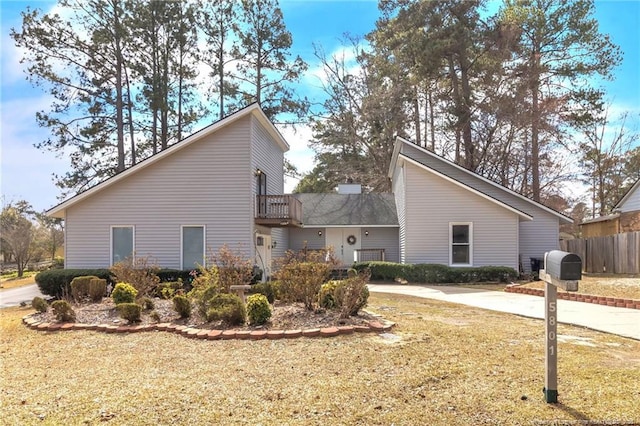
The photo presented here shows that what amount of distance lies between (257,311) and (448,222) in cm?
1261

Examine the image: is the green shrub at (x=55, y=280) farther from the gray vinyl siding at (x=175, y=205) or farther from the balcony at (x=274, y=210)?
the balcony at (x=274, y=210)

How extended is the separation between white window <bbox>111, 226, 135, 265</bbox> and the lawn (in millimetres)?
8999

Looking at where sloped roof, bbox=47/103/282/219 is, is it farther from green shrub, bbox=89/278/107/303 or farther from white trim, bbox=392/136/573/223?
white trim, bbox=392/136/573/223

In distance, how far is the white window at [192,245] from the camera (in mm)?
15320

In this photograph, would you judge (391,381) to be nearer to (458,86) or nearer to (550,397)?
(550,397)

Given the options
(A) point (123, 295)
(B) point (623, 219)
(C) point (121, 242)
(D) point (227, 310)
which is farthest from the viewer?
(B) point (623, 219)

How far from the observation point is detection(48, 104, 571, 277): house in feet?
49.8

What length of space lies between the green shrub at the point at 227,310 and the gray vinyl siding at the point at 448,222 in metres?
11.9

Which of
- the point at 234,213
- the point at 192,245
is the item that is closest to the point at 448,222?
the point at 234,213

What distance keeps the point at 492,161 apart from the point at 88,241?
23.3m

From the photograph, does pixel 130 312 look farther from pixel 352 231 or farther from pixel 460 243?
Answer: pixel 352 231

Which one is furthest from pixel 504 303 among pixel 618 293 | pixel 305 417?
pixel 305 417

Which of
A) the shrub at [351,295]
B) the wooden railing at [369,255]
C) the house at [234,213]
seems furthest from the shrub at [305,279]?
the wooden railing at [369,255]

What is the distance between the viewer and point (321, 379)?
442 cm
